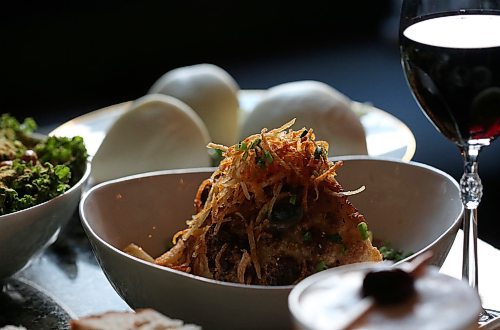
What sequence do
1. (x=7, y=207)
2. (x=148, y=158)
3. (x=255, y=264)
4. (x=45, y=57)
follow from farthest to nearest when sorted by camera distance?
(x=45, y=57)
(x=148, y=158)
(x=7, y=207)
(x=255, y=264)

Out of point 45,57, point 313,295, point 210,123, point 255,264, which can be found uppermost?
point 313,295

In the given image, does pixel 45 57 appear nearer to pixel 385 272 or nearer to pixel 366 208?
pixel 366 208

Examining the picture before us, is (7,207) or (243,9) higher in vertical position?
(7,207)

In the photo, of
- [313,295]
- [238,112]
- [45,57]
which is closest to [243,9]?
[45,57]

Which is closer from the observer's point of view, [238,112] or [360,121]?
[360,121]

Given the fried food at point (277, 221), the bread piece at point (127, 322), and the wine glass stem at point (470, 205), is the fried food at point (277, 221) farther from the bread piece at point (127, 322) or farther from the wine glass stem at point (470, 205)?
the bread piece at point (127, 322)

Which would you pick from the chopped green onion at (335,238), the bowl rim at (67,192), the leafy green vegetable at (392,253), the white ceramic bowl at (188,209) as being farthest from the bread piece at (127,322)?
the leafy green vegetable at (392,253)

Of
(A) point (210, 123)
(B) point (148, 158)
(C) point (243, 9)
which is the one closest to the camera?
(B) point (148, 158)
